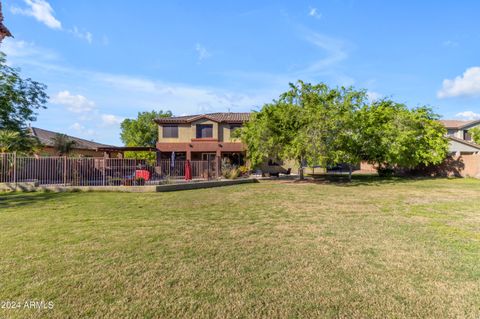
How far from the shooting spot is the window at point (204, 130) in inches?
1037

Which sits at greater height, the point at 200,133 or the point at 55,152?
the point at 200,133

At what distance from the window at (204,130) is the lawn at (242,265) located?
1916cm

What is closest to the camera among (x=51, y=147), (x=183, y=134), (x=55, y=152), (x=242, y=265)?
(x=242, y=265)

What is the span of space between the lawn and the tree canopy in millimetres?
9957

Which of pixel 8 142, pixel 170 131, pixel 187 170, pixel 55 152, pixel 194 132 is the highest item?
pixel 170 131

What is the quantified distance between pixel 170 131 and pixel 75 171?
13.2 metres

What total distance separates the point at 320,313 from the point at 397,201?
9271 mm

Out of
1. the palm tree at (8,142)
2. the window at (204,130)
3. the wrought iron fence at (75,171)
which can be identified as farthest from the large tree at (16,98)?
the window at (204,130)

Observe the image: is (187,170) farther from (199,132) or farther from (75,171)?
(199,132)

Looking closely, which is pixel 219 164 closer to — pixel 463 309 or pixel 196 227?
pixel 196 227

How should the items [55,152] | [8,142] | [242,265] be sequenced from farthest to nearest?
1. [55,152]
2. [8,142]
3. [242,265]

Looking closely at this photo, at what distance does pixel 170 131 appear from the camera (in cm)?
2639

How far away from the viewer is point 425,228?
618 cm

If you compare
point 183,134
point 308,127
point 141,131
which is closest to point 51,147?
point 183,134
